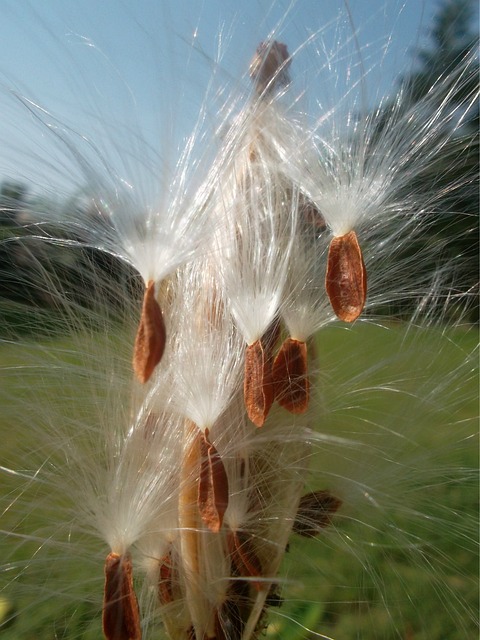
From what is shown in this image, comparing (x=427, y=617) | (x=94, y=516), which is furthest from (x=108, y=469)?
(x=427, y=617)

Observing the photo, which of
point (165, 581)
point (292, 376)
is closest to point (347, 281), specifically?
point (292, 376)

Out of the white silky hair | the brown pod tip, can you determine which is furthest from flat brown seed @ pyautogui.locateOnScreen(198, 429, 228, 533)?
the brown pod tip

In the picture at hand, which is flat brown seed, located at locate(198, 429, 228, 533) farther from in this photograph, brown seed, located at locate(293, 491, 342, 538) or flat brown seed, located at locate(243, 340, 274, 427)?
brown seed, located at locate(293, 491, 342, 538)

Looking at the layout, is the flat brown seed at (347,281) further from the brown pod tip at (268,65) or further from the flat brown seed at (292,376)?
the brown pod tip at (268,65)

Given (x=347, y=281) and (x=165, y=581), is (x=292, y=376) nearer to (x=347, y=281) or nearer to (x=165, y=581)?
(x=347, y=281)

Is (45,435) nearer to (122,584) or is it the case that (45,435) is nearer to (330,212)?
(122,584)

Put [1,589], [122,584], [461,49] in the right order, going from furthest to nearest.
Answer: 1. [461,49]
2. [1,589]
3. [122,584]
